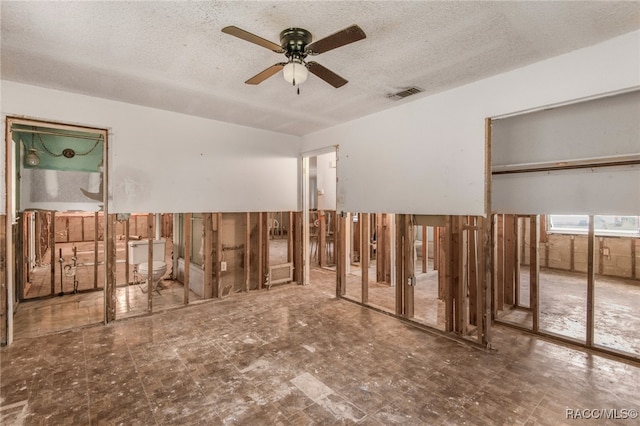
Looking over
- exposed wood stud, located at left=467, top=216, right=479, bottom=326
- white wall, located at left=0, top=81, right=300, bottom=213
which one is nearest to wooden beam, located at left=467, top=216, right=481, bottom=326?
exposed wood stud, located at left=467, top=216, right=479, bottom=326

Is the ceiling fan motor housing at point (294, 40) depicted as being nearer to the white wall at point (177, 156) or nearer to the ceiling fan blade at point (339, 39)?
the ceiling fan blade at point (339, 39)

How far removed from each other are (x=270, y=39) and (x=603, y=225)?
25.0ft

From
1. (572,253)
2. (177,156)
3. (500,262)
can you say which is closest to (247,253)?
(177,156)

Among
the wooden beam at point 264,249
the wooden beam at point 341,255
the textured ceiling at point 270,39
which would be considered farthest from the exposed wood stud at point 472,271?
the wooden beam at point 264,249

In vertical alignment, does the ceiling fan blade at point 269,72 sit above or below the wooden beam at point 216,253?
above

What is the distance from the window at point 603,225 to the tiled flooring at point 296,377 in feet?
13.8

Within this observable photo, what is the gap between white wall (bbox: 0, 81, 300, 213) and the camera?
3.53 meters

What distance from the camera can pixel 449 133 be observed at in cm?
339

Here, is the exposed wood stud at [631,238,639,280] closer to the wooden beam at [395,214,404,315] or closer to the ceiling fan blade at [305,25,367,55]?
the wooden beam at [395,214,404,315]

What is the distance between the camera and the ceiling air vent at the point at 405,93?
3381 millimetres

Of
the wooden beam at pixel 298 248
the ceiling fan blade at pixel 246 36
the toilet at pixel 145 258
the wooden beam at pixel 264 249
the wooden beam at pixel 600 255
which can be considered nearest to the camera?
the ceiling fan blade at pixel 246 36

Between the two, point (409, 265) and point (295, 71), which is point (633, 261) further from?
point (295, 71)

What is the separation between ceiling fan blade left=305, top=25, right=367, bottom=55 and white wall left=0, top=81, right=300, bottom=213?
9.92ft

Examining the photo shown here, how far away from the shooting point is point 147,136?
4.06 meters
